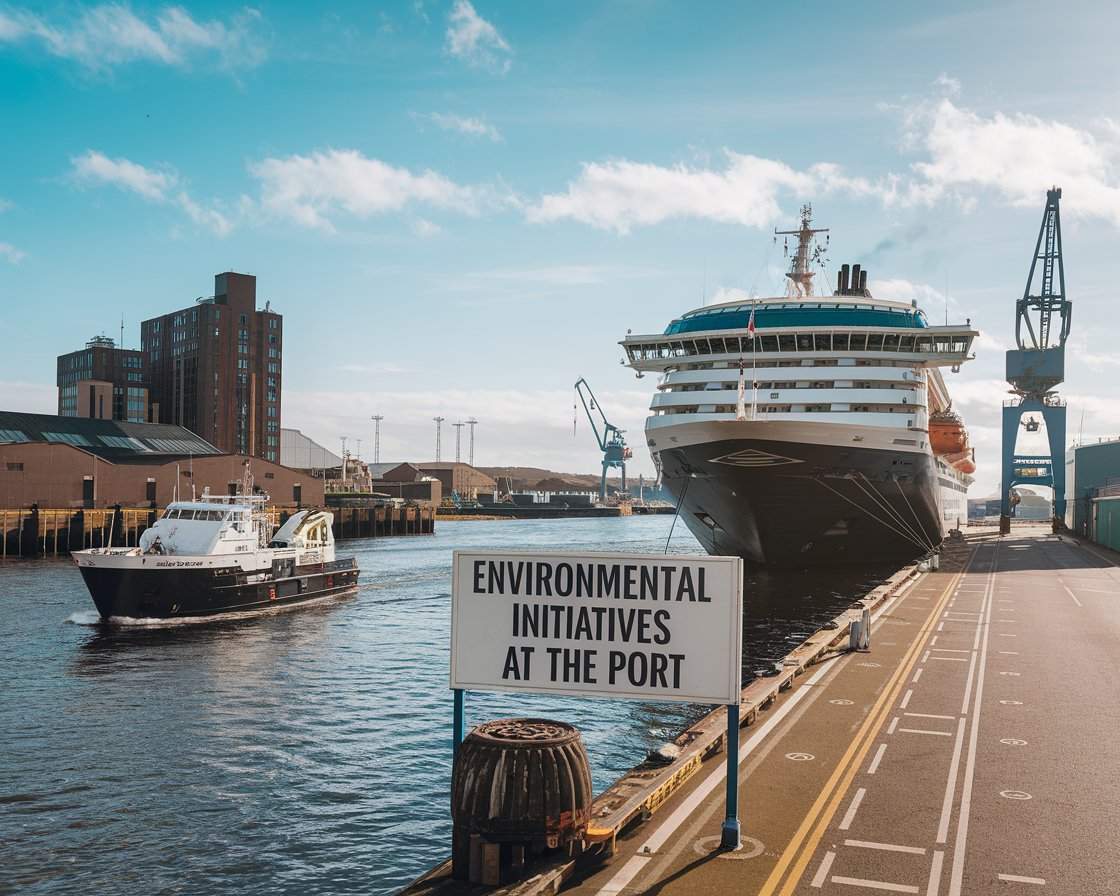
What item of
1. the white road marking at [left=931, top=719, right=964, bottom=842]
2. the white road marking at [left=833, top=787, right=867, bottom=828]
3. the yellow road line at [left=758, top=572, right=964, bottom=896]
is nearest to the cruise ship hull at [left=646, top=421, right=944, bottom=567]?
the yellow road line at [left=758, top=572, right=964, bottom=896]

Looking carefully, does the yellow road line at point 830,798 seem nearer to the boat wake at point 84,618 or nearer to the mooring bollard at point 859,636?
the mooring bollard at point 859,636

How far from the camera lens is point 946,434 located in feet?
227

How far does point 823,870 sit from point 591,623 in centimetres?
398

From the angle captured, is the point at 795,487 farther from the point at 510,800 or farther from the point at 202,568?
the point at 510,800

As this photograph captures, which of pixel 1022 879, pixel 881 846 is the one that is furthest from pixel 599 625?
pixel 1022 879

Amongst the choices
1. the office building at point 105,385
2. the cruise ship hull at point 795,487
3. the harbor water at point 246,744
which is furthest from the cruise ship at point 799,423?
the office building at point 105,385

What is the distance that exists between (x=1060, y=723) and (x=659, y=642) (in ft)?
36.3

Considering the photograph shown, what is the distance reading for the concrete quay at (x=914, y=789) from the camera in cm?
1073

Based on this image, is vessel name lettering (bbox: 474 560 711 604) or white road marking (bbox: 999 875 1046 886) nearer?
white road marking (bbox: 999 875 1046 886)

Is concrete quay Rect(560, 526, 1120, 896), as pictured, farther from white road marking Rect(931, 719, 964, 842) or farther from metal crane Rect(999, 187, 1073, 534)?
metal crane Rect(999, 187, 1073, 534)

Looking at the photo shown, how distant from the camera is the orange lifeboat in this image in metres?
68.8

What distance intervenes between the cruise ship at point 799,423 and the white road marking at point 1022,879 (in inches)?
1229

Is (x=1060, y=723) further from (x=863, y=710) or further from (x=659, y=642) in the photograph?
(x=659, y=642)

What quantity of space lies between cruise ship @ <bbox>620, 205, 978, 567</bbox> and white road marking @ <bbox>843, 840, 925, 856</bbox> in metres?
30.4
